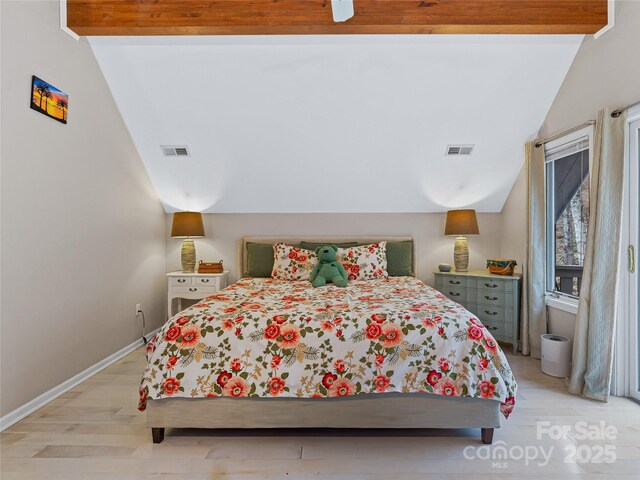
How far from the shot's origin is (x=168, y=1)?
248 cm

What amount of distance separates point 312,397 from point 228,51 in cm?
258

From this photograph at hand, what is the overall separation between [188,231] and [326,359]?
2.48m

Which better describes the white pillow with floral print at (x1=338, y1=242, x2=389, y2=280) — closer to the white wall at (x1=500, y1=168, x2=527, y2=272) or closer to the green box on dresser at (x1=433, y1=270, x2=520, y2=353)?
the green box on dresser at (x1=433, y1=270, x2=520, y2=353)

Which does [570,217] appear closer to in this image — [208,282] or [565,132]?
[565,132]

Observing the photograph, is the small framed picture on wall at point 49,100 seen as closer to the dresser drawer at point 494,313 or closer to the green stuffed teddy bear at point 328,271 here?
the green stuffed teddy bear at point 328,271

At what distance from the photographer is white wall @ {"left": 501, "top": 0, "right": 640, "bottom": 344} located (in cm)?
243

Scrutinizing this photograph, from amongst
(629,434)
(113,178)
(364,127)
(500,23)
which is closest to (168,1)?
(113,178)

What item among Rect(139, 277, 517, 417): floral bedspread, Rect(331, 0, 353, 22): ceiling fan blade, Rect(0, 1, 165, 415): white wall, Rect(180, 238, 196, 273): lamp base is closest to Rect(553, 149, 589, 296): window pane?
Rect(139, 277, 517, 417): floral bedspread

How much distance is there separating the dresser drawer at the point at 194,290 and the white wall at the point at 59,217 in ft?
1.27

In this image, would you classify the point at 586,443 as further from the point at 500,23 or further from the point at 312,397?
the point at 500,23

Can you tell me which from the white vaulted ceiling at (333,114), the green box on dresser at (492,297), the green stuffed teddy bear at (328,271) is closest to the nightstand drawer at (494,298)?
the green box on dresser at (492,297)

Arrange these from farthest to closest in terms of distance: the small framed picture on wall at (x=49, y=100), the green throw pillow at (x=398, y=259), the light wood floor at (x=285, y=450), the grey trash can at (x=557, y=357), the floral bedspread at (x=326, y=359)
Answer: the green throw pillow at (x=398, y=259), the grey trash can at (x=557, y=357), the small framed picture on wall at (x=49, y=100), the floral bedspread at (x=326, y=359), the light wood floor at (x=285, y=450)

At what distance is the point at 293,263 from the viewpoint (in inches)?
147

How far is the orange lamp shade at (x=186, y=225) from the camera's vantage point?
3902 mm
